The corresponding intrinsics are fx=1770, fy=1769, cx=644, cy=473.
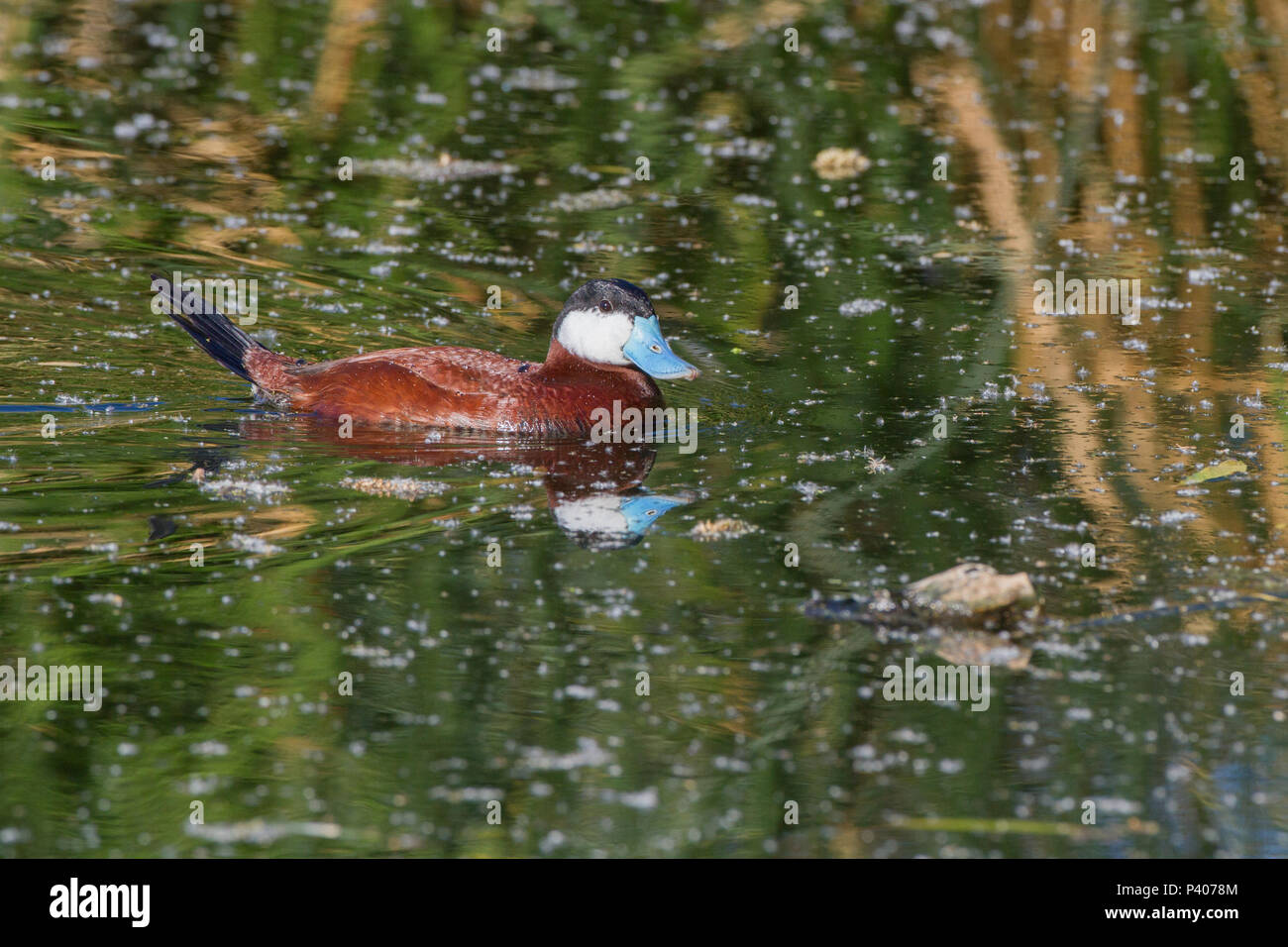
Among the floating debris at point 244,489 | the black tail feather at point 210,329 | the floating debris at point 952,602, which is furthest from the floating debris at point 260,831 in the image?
the black tail feather at point 210,329

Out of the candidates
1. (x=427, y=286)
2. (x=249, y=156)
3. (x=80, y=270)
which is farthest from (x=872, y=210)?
(x=80, y=270)

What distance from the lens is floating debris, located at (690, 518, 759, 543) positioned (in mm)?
6980

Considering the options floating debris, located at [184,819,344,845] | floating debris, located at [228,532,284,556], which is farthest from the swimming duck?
floating debris, located at [184,819,344,845]

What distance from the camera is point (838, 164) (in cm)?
1334

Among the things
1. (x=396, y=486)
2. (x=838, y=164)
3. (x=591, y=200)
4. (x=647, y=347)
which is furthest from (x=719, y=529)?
(x=838, y=164)

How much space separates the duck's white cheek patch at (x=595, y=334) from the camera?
27.7 ft

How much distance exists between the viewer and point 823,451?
26.4 feet

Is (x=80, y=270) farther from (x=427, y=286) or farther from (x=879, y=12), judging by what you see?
(x=879, y=12)

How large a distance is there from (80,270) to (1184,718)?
7.26 meters

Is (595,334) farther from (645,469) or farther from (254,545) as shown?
(254,545)

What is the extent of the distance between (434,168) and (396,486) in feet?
18.8

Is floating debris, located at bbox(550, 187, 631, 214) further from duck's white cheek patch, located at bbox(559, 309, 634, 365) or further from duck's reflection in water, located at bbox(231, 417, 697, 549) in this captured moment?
duck's reflection in water, located at bbox(231, 417, 697, 549)

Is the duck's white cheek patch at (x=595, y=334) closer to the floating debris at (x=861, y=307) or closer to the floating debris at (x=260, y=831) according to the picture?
the floating debris at (x=861, y=307)

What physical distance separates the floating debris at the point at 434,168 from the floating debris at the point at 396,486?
17.6 feet
